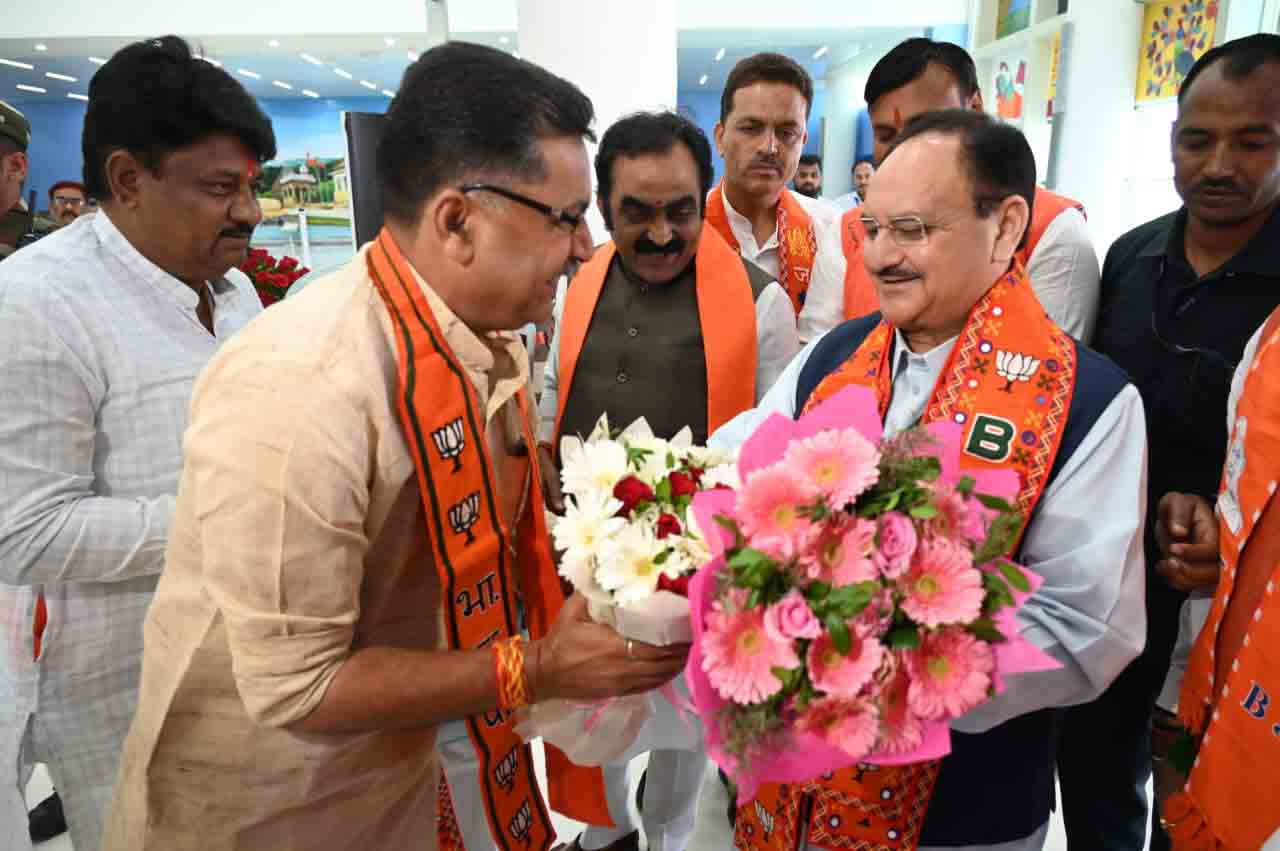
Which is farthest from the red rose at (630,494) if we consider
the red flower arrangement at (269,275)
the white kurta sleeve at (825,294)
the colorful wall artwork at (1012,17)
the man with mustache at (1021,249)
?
the colorful wall artwork at (1012,17)

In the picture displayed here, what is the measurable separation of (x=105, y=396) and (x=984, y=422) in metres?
1.57

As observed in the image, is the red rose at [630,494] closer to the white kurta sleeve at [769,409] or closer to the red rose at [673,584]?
the red rose at [673,584]

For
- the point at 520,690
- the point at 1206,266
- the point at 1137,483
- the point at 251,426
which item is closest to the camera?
the point at 251,426

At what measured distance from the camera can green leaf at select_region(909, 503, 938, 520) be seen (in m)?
0.83

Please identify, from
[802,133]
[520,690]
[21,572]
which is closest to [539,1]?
[802,133]

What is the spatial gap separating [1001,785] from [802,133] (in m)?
2.08

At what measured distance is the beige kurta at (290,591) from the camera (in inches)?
37.7

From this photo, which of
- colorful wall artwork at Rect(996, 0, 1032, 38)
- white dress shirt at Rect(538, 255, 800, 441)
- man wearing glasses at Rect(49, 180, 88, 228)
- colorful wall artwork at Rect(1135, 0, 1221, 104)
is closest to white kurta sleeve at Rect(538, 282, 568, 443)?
white dress shirt at Rect(538, 255, 800, 441)

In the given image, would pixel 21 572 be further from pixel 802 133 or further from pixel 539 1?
pixel 539 1

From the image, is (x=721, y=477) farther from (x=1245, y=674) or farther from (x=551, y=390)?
(x=551, y=390)

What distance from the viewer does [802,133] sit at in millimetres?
2674

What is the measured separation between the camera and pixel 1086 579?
1156mm

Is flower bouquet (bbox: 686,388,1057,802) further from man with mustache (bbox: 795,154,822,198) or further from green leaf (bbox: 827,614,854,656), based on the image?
man with mustache (bbox: 795,154,822,198)

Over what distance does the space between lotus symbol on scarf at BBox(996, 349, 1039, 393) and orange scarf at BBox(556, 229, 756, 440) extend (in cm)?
87
